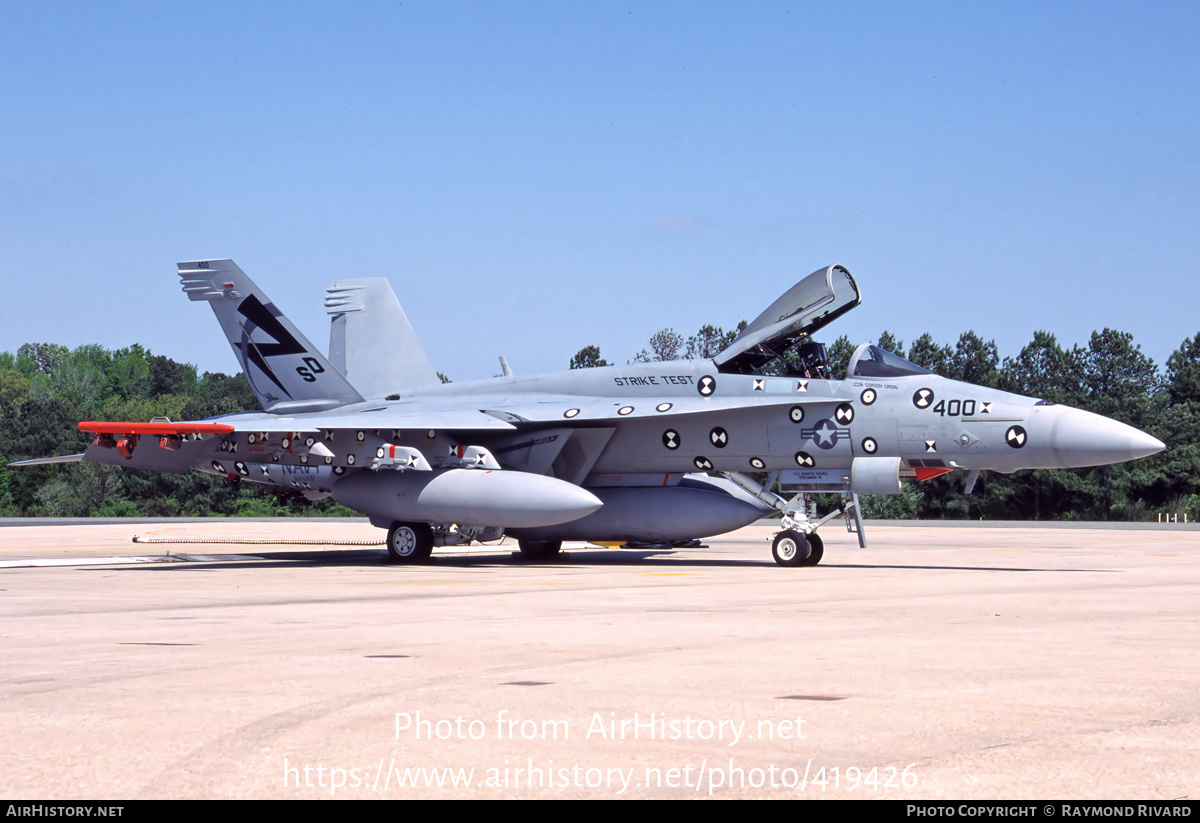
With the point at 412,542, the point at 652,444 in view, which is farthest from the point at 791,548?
the point at 412,542

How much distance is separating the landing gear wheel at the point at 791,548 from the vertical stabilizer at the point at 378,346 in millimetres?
9043

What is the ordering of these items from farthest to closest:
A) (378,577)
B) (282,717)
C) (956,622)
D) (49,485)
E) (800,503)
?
(49,485), (800,503), (378,577), (956,622), (282,717)

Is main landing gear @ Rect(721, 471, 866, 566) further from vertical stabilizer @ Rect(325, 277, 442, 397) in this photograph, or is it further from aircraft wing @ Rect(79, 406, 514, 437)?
vertical stabilizer @ Rect(325, 277, 442, 397)

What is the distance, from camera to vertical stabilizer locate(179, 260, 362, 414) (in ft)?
72.9

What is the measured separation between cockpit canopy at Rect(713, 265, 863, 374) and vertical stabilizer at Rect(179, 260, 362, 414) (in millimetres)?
8047

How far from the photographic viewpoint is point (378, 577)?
15.9 metres

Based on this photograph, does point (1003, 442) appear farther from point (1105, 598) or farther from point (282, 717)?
point (282, 717)

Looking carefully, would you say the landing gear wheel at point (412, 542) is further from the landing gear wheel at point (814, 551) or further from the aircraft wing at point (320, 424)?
the landing gear wheel at point (814, 551)

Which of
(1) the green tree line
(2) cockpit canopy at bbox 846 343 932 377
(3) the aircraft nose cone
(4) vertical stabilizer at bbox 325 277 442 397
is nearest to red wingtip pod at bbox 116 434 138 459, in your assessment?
(4) vertical stabilizer at bbox 325 277 442 397

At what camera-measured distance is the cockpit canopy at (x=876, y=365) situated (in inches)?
696

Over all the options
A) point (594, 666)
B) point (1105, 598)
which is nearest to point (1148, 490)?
point (1105, 598)

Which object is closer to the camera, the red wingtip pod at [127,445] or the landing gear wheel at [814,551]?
the landing gear wheel at [814,551]

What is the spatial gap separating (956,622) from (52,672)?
252 inches

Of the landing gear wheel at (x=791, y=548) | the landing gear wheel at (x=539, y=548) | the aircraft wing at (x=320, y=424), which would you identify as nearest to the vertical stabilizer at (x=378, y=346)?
the aircraft wing at (x=320, y=424)
